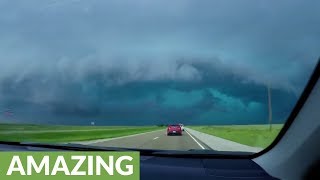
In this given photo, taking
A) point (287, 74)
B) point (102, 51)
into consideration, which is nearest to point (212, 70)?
point (287, 74)

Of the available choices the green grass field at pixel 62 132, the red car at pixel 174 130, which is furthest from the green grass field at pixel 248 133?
the green grass field at pixel 62 132

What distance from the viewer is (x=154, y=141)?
14.1 ft

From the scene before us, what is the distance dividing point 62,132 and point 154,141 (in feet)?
2.68

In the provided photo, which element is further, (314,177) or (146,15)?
(146,15)

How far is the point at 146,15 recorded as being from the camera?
Result: 4070 millimetres

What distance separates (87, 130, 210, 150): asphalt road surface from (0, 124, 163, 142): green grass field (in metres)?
0.06

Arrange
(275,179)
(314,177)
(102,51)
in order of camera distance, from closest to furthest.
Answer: (314,177), (275,179), (102,51)

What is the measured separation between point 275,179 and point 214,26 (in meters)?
1.29

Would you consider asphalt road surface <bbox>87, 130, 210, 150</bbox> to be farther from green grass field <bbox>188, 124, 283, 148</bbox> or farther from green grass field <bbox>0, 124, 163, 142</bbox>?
green grass field <bbox>188, 124, 283, 148</bbox>

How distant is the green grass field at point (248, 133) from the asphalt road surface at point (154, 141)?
0.22 metres

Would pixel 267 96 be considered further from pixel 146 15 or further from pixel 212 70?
pixel 146 15

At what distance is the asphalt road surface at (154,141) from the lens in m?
4.27

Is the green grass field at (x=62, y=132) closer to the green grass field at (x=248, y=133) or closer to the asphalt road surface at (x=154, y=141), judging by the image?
the asphalt road surface at (x=154, y=141)

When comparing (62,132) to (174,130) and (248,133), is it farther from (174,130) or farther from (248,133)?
(248,133)
